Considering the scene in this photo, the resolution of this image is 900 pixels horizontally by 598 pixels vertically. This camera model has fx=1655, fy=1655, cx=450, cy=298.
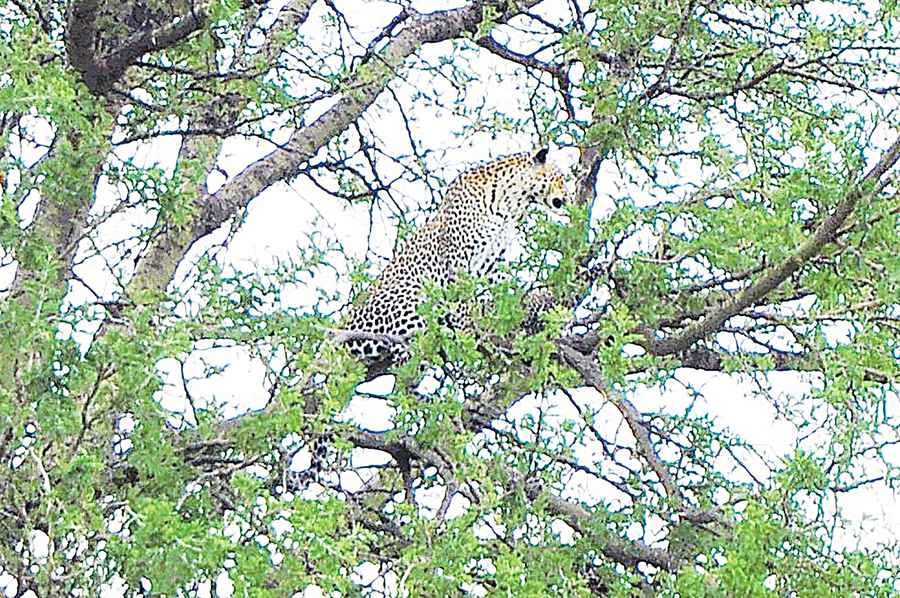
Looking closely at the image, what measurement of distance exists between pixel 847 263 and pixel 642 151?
95 centimetres

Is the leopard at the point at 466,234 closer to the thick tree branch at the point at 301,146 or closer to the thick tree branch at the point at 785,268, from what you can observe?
the thick tree branch at the point at 301,146

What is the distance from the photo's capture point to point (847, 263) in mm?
2773

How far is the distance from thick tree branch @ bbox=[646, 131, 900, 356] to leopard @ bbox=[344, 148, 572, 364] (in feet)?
4.73

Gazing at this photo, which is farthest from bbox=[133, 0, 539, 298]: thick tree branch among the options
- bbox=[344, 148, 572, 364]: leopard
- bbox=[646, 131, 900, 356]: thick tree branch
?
bbox=[646, 131, 900, 356]: thick tree branch

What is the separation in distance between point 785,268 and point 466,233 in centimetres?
207

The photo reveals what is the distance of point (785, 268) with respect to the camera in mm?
2795

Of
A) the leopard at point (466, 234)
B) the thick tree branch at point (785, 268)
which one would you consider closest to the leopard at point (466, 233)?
the leopard at point (466, 234)

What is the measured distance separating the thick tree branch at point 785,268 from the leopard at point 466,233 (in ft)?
4.73

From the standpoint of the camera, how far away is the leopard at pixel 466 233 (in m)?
4.56

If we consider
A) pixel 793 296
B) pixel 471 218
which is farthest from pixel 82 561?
pixel 471 218

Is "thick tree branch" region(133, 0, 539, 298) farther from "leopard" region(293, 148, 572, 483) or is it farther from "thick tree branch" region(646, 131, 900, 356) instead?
"thick tree branch" region(646, 131, 900, 356)

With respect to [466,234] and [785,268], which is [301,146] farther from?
[785,268]

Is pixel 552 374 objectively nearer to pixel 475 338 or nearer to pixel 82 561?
pixel 475 338

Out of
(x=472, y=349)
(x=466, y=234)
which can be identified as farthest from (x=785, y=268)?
(x=466, y=234)
